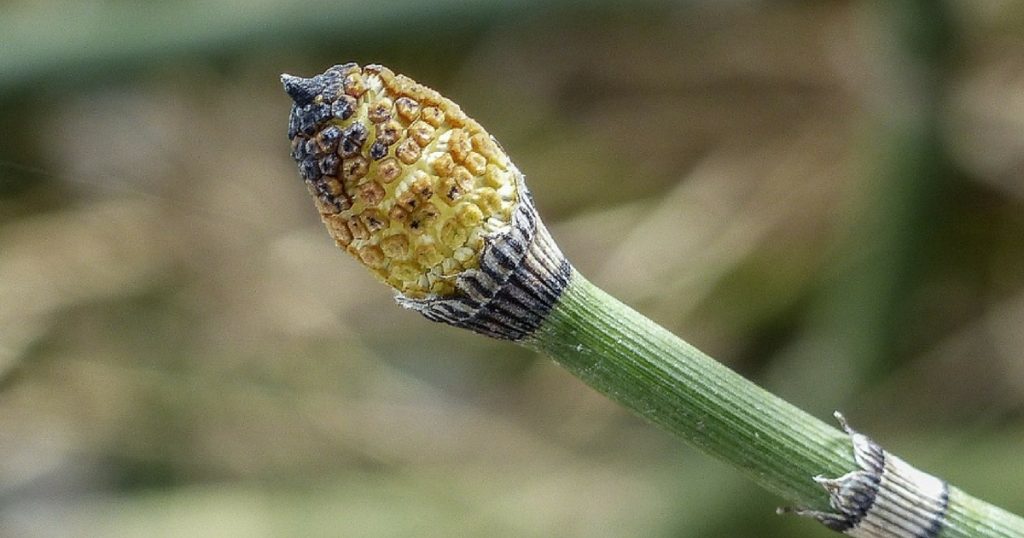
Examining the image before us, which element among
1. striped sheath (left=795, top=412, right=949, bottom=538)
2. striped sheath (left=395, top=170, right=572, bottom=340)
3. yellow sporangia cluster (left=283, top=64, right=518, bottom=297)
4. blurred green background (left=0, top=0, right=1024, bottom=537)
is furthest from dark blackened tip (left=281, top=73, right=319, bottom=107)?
blurred green background (left=0, top=0, right=1024, bottom=537)

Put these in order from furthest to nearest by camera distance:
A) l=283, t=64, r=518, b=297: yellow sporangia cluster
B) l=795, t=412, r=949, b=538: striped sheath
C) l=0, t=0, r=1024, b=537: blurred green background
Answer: l=0, t=0, r=1024, b=537: blurred green background
l=795, t=412, r=949, b=538: striped sheath
l=283, t=64, r=518, b=297: yellow sporangia cluster

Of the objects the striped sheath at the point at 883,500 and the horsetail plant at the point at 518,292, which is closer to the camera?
the horsetail plant at the point at 518,292

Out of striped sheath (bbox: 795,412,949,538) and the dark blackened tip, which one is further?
striped sheath (bbox: 795,412,949,538)

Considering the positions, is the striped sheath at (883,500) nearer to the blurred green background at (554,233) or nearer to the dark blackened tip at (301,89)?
the dark blackened tip at (301,89)

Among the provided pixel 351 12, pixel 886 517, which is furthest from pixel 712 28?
pixel 886 517

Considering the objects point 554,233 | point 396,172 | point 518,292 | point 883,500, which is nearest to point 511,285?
point 518,292

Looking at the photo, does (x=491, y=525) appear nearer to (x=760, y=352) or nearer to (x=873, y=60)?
(x=760, y=352)

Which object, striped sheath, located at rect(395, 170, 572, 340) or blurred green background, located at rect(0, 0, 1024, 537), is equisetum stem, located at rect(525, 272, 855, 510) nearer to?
striped sheath, located at rect(395, 170, 572, 340)

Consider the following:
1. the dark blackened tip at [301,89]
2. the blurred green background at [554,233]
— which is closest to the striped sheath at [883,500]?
the dark blackened tip at [301,89]
